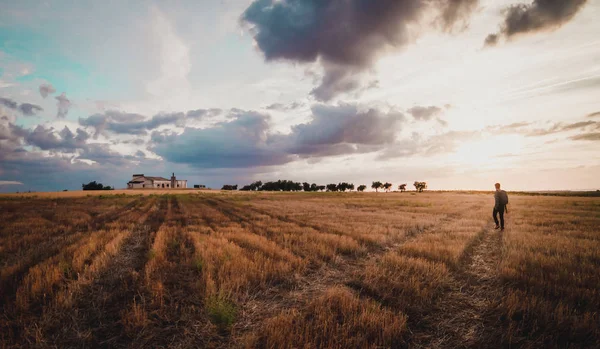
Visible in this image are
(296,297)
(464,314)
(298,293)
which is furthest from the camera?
(298,293)

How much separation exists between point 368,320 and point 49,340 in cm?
595

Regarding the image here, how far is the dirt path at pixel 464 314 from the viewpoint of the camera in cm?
466

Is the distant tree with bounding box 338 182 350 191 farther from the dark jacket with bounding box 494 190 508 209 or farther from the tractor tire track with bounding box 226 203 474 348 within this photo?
the tractor tire track with bounding box 226 203 474 348

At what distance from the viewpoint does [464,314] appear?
5613 mm

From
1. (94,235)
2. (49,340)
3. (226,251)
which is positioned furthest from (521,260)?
(94,235)

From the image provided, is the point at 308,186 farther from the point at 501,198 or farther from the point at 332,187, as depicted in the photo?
the point at 501,198

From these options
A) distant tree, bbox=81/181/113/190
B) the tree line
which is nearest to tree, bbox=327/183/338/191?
the tree line

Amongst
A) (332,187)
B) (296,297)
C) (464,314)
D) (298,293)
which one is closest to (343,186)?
(332,187)

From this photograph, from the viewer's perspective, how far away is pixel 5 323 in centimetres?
485

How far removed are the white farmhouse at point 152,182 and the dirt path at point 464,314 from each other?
157286 mm

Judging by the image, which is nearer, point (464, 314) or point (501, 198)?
point (464, 314)

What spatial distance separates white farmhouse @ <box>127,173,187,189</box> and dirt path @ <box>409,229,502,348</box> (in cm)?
15729

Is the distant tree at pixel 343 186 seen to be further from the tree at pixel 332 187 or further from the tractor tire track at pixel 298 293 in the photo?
the tractor tire track at pixel 298 293

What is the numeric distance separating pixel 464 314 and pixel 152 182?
16405cm
